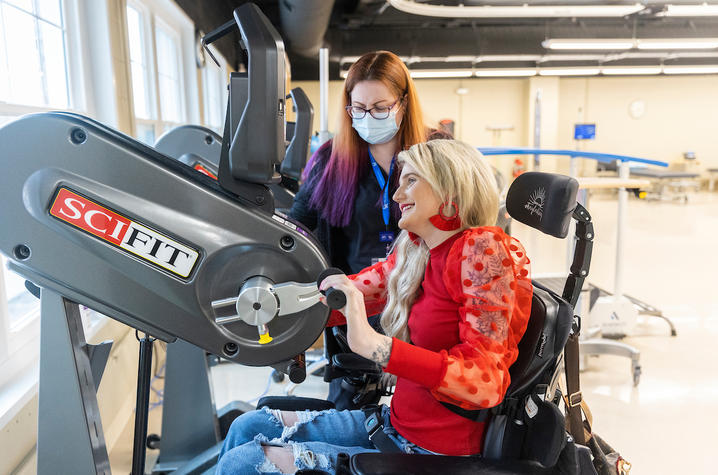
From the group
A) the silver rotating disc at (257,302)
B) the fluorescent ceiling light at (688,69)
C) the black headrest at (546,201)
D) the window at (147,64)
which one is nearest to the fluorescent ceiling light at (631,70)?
the fluorescent ceiling light at (688,69)

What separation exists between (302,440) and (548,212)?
2.65 feet

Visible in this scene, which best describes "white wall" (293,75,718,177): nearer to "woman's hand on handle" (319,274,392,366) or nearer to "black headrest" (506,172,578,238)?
"black headrest" (506,172,578,238)

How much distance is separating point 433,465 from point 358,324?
1.03 feet

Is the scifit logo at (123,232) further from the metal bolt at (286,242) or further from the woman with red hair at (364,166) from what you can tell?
the woman with red hair at (364,166)

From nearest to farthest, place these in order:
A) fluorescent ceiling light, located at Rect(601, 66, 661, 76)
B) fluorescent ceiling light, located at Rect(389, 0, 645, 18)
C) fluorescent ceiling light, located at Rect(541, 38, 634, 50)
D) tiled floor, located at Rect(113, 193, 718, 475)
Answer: tiled floor, located at Rect(113, 193, 718, 475) → fluorescent ceiling light, located at Rect(389, 0, 645, 18) → fluorescent ceiling light, located at Rect(541, 38, 634, 50) → fluorescent ceiling light, located at Rect(601, 66, 661, 76)

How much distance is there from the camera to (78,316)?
1.15 m

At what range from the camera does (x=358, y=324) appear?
1.11 m

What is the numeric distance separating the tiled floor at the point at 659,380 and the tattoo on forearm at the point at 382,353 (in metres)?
1.64

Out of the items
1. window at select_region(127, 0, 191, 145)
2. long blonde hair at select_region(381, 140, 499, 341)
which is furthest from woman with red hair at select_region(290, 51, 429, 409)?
window at select_region(127, 0, 191, 145)

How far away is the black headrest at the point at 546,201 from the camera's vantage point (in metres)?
1.29

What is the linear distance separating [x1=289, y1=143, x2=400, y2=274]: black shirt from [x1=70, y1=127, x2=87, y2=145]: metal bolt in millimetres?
1088

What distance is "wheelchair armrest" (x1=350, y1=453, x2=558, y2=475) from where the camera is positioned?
1.10 meters

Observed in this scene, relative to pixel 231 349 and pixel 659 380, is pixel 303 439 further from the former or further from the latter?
pixel 659 380

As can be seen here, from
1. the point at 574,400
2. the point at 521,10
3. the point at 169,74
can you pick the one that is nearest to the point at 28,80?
the point at 574,400
